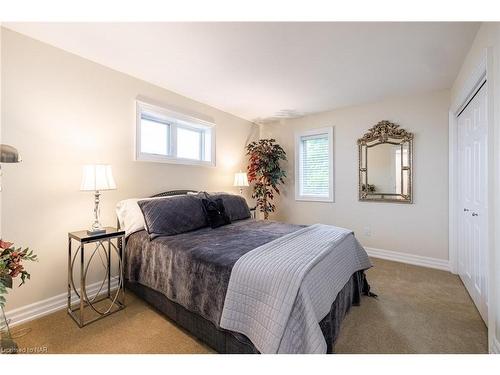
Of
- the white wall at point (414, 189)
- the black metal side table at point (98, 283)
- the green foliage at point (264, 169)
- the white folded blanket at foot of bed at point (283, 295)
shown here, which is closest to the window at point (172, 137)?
the green foliage at point (264, 169)

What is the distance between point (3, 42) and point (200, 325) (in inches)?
105

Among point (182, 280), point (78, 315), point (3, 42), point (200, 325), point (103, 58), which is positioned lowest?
point (78, 315)

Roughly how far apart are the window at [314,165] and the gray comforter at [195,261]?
1778mm

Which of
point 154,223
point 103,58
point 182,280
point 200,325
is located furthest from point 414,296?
point 103,58

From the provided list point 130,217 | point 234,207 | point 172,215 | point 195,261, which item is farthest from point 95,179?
point 234,207

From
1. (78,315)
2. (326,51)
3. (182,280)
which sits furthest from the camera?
(326,51)

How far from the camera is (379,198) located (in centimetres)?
349

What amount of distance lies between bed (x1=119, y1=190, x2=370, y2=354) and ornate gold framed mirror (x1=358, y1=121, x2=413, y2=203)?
169 cm

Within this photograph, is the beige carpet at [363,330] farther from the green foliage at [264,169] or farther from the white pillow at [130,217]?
the green foliage at [264,169]

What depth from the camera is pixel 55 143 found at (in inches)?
81.3

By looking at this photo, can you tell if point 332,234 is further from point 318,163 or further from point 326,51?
point 318,163

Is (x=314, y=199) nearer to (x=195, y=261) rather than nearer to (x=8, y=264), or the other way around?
(x=195, y=261)

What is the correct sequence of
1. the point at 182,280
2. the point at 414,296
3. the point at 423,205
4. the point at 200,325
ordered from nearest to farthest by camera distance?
the point at 200,325, the point at 182,280, the point at 414,296, the point at 423,205

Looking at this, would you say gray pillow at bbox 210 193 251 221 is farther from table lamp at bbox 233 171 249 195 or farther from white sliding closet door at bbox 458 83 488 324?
white sliding closet door at bbox 458 83 488 324
